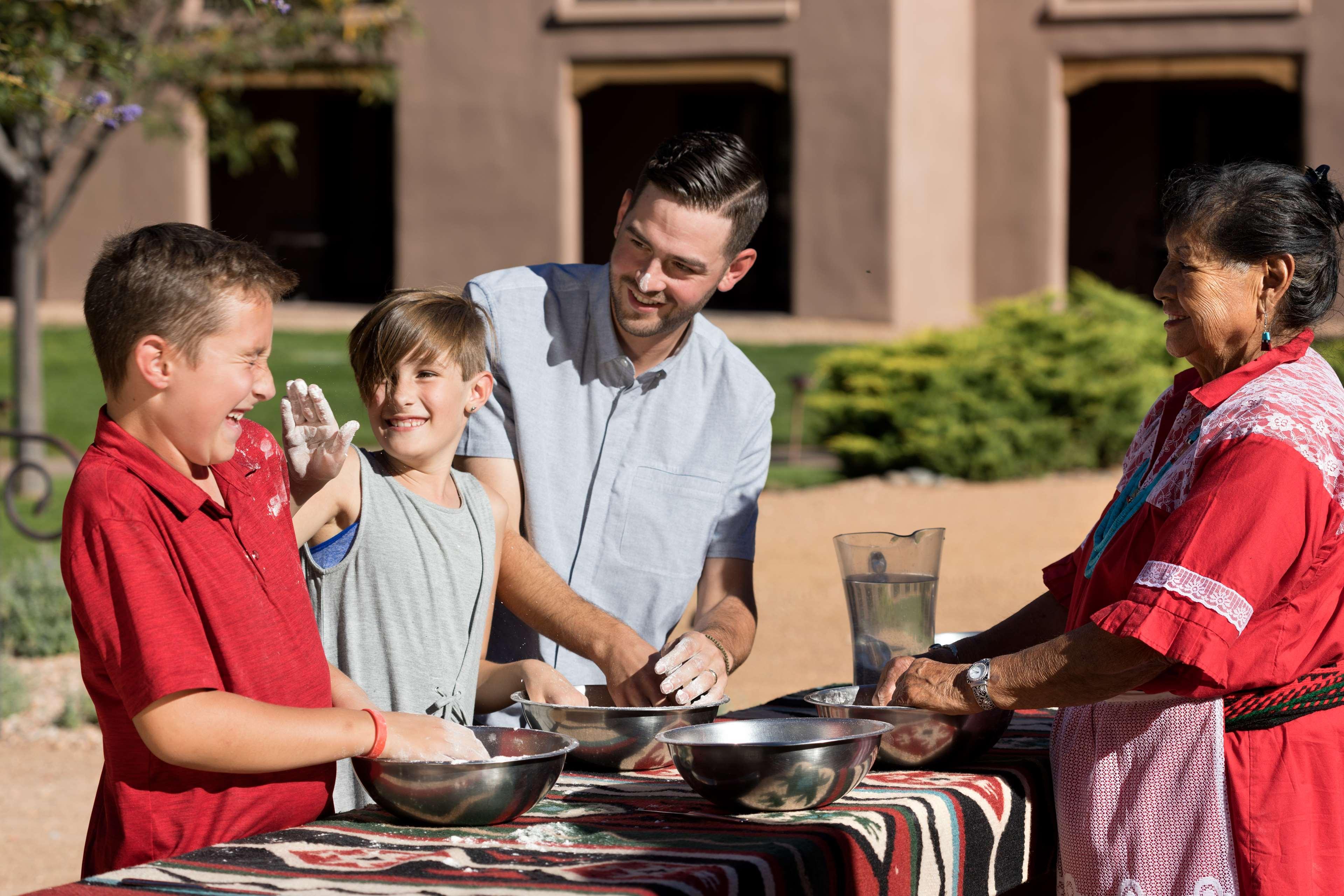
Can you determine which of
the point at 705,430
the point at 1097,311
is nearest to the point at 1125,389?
the point at 1097,311

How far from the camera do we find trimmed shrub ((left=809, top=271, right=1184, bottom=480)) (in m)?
11.5

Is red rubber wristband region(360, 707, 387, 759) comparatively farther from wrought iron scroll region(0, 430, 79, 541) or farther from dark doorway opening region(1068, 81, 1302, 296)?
dark doorway opening region(1068, 81, 1302, 296)

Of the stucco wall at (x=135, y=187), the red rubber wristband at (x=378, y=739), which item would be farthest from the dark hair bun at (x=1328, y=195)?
the stucco wall at (x=135, y=187)

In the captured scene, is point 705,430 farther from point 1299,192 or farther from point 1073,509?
point 1073,509

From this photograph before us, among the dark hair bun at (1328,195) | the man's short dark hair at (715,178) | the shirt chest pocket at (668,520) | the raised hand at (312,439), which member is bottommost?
the shirt chest pocket at (668,520)

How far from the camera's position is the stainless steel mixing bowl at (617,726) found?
246 centimetres

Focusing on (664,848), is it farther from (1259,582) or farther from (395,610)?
(1259,582)

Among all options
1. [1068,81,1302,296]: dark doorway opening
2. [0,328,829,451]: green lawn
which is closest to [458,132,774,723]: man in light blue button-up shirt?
[0,328,829,451]: green lawn

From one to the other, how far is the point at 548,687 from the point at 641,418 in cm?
74

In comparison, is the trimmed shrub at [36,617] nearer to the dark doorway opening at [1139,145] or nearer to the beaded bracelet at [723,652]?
the beaded bracelet at [723,652]

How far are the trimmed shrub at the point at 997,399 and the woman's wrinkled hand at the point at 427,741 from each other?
949 cm

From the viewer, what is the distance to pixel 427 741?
215 centimetres

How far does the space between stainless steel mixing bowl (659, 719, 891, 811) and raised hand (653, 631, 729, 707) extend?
0.29 meters

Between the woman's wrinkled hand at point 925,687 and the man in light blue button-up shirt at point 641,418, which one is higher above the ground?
the man in light blue button-up shirt at point 641,418
